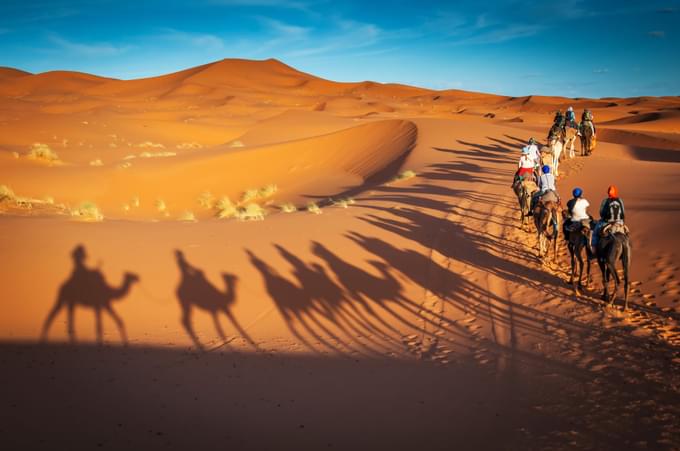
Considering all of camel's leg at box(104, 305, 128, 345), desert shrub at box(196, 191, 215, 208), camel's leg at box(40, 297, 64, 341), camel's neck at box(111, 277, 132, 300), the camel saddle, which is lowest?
camel's leg at box(104, 305, 128, 345)

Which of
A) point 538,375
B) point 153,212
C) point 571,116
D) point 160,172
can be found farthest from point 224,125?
point 538,375

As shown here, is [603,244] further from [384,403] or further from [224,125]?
[224,125]

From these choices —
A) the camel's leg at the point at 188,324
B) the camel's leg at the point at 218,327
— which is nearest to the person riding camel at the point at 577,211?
the camel's leg at the point at 218,327

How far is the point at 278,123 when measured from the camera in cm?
4697

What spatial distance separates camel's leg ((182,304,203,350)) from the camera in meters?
7.74

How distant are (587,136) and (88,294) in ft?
80.4

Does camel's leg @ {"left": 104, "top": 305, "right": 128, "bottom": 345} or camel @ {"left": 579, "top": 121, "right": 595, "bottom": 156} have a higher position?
camel @ {"left": 579, "top": 121, "right": 595, "bottom": 156}

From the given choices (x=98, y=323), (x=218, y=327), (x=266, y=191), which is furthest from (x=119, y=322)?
(x=266, y=191)

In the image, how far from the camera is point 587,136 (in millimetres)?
24375

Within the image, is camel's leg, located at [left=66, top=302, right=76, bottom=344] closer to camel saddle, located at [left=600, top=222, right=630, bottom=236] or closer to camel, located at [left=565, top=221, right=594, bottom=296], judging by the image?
camel saddle, located at [left=600, top=222, right=630, bottom=236]

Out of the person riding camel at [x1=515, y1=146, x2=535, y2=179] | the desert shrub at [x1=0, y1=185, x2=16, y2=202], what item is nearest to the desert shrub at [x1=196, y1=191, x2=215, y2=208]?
the desert shrub at [x1=0, y1=185, x2=16, y2=202]

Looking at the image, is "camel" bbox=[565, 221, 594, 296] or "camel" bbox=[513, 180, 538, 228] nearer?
"camel" bbox=[565, 221, 594, 296]

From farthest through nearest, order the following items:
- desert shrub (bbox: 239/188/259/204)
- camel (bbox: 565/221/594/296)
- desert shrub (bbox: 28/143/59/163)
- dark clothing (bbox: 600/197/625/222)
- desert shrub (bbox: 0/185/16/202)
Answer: desert shrub (bbox: 28/143/59/163), desert shrub (bbox: 239/188/259/204), desert shrub (bbox: 0/185/16/202), camel (bbox: 565/221/594/296), dark clothing (bbox: 600/197/625/222)

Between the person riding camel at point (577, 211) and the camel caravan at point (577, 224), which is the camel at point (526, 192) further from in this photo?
the person riding camel at point (577, 211)
